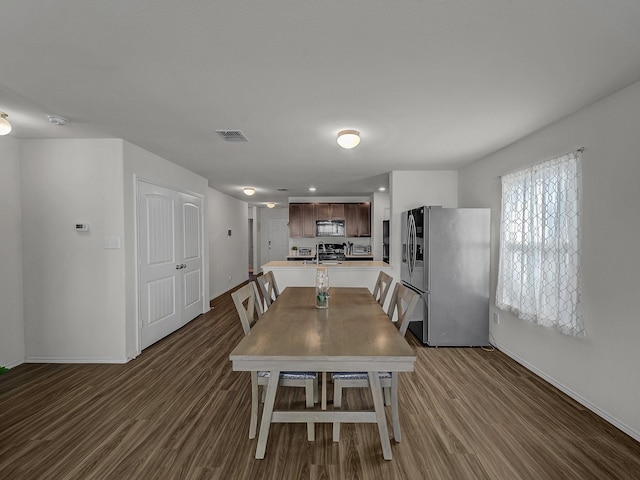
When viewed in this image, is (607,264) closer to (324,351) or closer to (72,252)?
(324,351)

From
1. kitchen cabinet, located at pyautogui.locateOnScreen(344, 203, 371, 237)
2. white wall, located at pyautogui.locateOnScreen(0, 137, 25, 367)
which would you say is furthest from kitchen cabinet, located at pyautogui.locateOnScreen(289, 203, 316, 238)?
white wall, located at pyautogui.locateOnScreen(0, 137, 25, 367)

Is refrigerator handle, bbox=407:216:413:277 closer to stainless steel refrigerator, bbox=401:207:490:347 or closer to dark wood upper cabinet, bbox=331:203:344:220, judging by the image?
stainless steel refrigerator, bbox=401:207:490:347

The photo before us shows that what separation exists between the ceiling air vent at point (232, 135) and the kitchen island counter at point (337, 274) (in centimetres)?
207

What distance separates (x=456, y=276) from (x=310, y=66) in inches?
117

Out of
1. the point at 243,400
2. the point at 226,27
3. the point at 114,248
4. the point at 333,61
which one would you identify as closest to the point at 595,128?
the point at 333,61

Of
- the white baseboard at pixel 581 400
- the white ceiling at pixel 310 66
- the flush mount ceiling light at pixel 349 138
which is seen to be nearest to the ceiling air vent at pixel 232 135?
the white ceiling at pixel 310 66

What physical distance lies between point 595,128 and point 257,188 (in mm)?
5221

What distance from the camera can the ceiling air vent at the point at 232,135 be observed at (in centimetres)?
290

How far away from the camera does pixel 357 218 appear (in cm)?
727

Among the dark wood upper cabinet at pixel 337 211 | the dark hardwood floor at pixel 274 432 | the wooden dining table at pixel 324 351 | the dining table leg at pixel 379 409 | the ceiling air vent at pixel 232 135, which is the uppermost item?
the ceiling air vent at pixel 232 135

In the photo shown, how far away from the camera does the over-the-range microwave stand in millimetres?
7285

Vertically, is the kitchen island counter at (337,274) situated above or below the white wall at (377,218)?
below

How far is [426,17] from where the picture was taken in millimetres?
1378

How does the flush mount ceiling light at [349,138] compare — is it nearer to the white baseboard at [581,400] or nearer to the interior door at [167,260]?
the interior door at [167,260]
